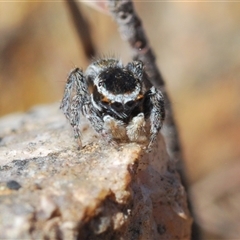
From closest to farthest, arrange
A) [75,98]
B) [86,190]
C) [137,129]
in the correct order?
[86,190], [137,129], [75,98]

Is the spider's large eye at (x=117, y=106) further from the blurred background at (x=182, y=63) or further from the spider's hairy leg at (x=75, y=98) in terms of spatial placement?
the blurred background at (x=182, y=63)

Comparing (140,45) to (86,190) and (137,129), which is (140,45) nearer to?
(137,129)

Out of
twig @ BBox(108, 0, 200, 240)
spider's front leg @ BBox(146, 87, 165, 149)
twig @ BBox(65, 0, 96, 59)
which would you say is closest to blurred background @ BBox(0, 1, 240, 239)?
twig @ BBox(65, 0, 96, 59)

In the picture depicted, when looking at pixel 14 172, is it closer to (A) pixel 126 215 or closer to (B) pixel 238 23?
(A) pixel 126 215


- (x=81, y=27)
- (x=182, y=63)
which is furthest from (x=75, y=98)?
(x=182, y=63)

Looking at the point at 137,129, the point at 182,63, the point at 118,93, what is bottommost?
the point at 182,63

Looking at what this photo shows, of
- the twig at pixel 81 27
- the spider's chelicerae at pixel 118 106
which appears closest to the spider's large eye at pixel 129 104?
the spider's chelicerae at pixel 118 106

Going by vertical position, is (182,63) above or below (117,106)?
below

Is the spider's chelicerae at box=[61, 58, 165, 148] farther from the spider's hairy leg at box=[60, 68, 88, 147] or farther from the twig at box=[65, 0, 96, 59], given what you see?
the twig at box=[65, 0, 96, 59]
